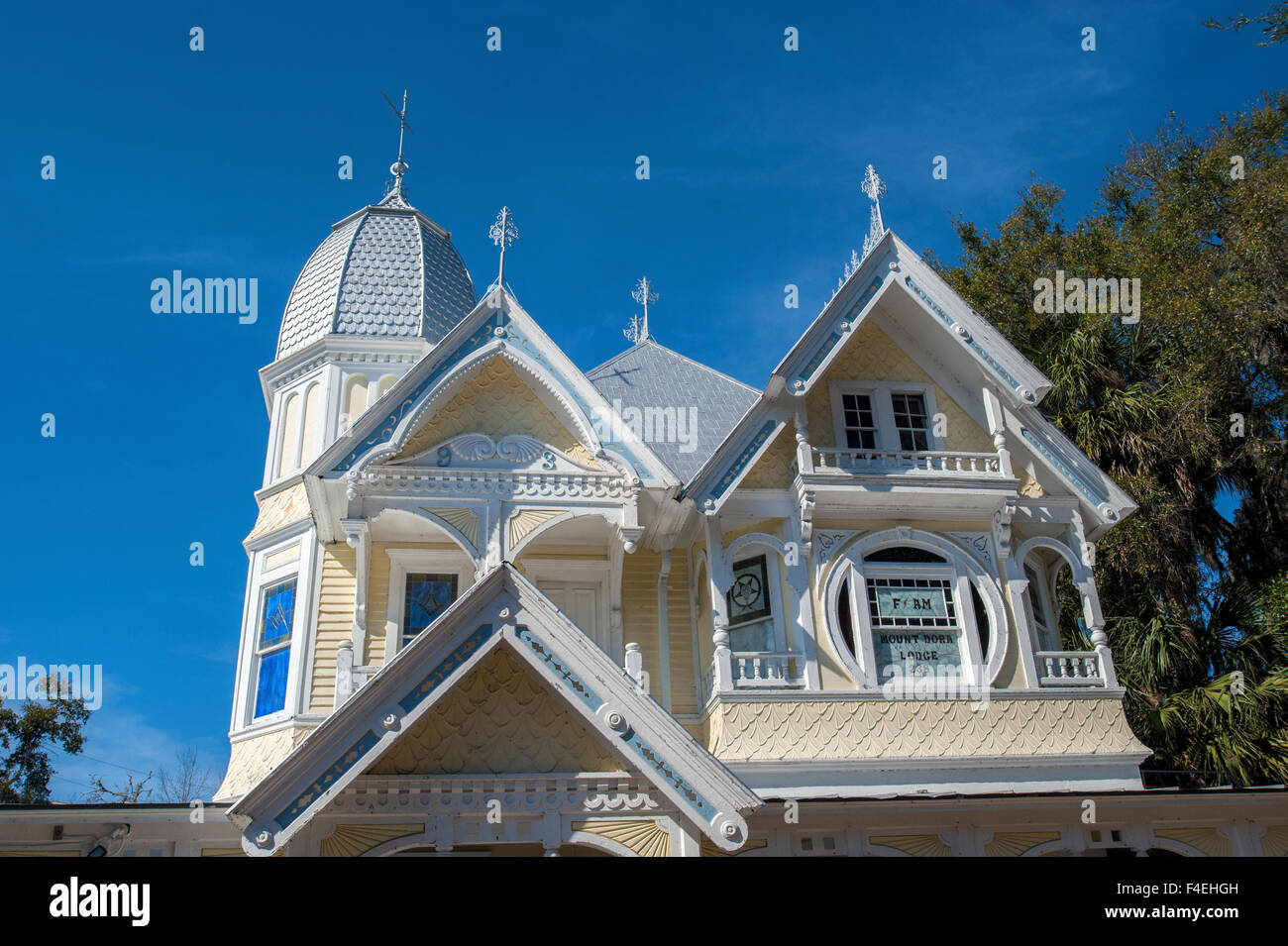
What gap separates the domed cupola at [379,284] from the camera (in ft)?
66.3

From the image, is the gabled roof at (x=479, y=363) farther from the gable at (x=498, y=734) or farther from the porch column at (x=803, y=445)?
the gable at (x=498, y=734)

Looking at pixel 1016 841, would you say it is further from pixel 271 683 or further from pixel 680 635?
pixel 271 683

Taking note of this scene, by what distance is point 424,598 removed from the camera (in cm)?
1711

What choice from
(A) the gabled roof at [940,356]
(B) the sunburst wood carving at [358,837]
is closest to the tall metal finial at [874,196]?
(A) the gabled roof at [940,356]

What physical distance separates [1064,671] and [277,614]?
12003 mm

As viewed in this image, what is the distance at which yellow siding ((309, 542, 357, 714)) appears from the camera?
54.0ft

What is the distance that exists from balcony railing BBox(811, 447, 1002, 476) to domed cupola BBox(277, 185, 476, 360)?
7.59 m

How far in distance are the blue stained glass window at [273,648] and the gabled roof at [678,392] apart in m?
6.51

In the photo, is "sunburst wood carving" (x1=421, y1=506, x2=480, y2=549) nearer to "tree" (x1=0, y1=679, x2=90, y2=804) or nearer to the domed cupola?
the domed cupola

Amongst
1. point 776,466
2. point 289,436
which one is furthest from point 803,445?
point 289,436

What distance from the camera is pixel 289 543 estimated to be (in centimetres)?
1803

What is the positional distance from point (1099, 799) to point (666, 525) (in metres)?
6.99

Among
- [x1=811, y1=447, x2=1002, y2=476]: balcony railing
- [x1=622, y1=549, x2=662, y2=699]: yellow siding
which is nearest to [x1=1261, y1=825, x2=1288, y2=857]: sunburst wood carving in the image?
[x1=811, y1=447, x2=1002, y2=476]: balcony railing
